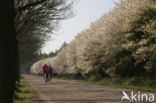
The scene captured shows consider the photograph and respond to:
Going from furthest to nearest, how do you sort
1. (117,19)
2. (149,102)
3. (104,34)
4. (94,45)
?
(94,45) < (104,34) < (117,19) < (149,102)

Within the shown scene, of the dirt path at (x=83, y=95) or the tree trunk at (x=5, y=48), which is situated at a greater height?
the tree trunk at (x=5, y=48)

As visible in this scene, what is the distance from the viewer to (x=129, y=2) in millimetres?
24266

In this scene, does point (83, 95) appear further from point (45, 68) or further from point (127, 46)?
point (45, 68)

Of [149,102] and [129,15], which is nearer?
[149,102]

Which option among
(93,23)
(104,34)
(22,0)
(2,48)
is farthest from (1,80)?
(93,23)

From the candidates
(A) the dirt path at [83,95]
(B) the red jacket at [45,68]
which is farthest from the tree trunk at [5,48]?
(B) the red jacket at [45,68]

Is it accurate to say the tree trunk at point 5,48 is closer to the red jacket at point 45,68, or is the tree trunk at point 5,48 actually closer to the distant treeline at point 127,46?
the distant treeline at point 127,46

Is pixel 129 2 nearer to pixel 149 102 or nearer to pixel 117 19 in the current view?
pixel 117 19

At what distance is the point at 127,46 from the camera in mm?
22031

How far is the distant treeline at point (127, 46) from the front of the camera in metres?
19.9

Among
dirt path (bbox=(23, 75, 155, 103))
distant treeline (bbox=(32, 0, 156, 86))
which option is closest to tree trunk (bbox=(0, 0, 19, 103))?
dirt path (bbox=(23, 75, 155, 103))

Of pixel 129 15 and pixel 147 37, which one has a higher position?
pixel 129 15

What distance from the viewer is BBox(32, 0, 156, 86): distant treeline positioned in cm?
1988

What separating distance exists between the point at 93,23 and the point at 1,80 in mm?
31211
